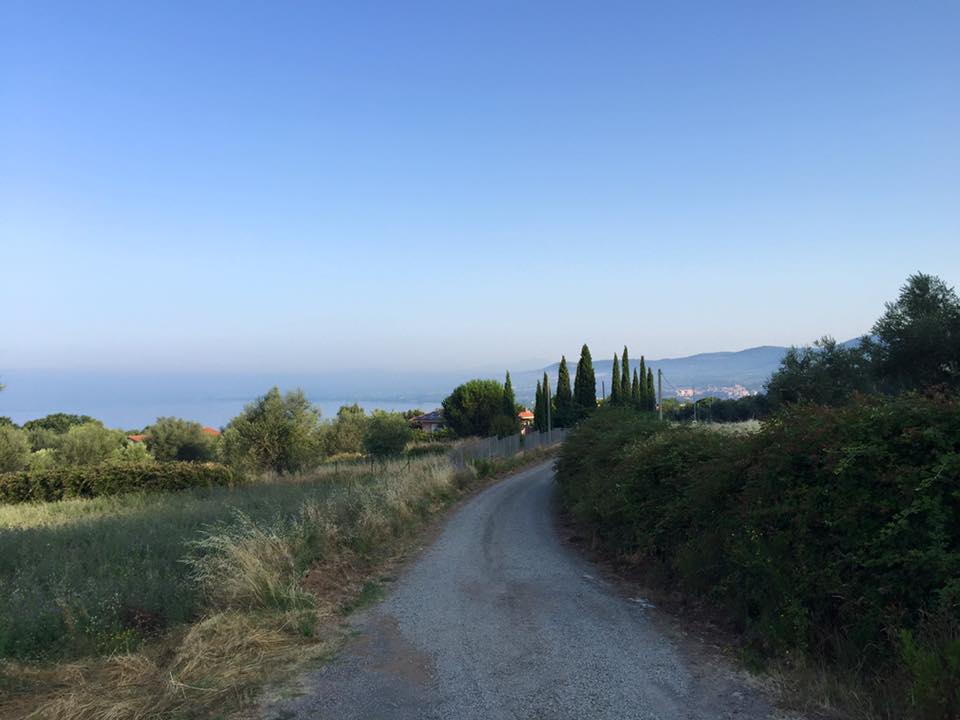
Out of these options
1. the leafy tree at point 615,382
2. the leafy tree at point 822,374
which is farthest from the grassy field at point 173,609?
the leafy tree at point 615,382

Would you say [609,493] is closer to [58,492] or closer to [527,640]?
[527,640]

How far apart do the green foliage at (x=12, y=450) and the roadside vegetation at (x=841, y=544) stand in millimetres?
46426

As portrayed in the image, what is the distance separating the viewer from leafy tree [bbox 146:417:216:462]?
64.8 m

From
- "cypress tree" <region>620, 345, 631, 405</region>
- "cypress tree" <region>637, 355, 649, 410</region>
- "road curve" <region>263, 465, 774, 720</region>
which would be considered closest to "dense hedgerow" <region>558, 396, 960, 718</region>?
"road curve" <region>263, 465, 774, 720</region>

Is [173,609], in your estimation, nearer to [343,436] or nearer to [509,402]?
[343,436]

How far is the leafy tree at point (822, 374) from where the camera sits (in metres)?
31.3

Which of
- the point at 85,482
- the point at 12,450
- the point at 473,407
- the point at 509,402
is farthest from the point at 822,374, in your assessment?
the point at 12,450

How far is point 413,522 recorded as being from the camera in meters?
15.1

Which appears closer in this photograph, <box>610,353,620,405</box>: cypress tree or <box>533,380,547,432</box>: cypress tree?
<box>533,380,547,432</box>: cypress tree

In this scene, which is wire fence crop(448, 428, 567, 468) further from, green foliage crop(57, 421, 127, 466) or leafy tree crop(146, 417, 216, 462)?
leafy tree crop(146, 417, 216, 462)

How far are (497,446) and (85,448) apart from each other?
3412cm

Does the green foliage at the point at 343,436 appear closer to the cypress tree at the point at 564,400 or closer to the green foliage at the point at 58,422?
the cypress tree at the point at 564,400

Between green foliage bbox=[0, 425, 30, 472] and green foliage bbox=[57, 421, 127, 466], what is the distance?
5639 mm

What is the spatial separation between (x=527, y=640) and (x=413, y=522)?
9301 millimetres
